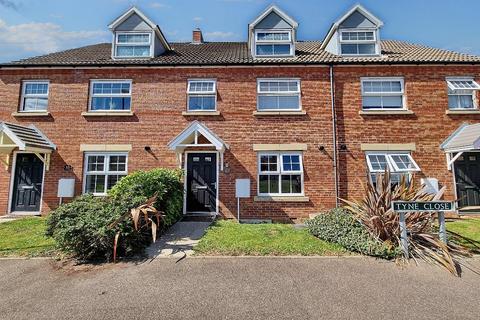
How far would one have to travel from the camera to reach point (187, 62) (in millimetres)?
11406

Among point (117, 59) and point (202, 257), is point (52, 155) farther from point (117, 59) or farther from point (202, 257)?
point (202, 257)

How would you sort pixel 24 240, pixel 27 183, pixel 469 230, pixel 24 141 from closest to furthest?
pixel 24 240 < pixel 469 230 < pixel 24 141 < pixel 27 183

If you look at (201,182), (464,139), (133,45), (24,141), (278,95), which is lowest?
(201,182)

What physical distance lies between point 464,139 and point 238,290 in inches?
422

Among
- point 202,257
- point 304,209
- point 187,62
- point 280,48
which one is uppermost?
point 280,48

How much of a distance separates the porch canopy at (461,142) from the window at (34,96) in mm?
16792

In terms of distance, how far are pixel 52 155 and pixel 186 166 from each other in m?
5.59

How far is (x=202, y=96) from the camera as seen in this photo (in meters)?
11.5

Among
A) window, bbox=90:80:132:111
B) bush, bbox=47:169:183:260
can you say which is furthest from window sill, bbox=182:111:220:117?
bush, bbox=47:169:183:260

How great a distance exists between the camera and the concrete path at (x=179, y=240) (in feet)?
20.4

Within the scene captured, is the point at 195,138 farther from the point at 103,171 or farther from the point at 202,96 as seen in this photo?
the point at 103,171

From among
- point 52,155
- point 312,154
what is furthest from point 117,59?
point 312,154

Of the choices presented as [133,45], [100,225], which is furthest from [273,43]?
[100,225]

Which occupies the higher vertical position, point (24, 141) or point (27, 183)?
point (24, 141)
